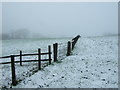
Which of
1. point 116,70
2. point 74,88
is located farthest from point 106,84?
point 116,70

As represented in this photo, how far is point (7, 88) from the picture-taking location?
10352 mm

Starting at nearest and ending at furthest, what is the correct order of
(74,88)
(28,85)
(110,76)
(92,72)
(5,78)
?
(74,88) → (28,85) → (110,76) → (92,72) → (5,78)

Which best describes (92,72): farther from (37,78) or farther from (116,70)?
(37,78)

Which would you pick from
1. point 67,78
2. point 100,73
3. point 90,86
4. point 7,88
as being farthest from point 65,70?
point 7,88

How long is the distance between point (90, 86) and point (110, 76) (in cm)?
216

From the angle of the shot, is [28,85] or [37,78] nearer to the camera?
[28,85]

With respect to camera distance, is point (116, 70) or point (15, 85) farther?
point (116, 70)

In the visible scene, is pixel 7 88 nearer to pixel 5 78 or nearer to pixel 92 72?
pixel 5 78

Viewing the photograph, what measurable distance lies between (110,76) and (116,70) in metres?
1.44

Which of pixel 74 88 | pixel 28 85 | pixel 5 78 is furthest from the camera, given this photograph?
pixel 5 78

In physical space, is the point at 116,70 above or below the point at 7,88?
above

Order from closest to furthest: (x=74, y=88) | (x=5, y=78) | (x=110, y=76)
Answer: (x=74, y=88) < (x=110, y=76) < (x=5, y=78)

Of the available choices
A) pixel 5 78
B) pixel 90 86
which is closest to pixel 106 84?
pixel 90 86

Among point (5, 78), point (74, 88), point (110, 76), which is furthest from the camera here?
point (5, 78)
